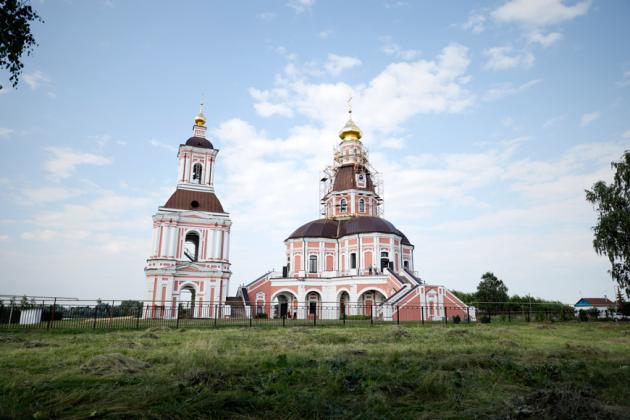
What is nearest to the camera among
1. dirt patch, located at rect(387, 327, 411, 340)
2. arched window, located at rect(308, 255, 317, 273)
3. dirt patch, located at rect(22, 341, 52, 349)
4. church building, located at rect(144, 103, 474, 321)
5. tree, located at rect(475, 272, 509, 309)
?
dirt patch, located at rect(22, 341, 52, 349)

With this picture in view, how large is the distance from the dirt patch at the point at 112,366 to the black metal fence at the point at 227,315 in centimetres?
1312

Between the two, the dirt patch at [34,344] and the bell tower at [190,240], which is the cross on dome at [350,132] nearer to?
the bell tower at [190,240]

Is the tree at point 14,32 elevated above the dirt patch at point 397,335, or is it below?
above

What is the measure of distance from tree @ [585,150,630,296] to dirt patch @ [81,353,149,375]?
2900 cm

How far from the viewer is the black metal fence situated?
2038 centimetres

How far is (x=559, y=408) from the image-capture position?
4867mm

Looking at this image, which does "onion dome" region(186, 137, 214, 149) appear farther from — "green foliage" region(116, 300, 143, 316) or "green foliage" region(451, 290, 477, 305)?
"green foliage" region(451, 290, 477, 305)

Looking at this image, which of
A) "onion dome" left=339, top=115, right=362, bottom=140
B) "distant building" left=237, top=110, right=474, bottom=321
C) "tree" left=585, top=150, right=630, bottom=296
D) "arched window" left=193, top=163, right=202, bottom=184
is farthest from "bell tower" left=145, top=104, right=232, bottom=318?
"tree" left=585, top=150, right=630, bottom=296

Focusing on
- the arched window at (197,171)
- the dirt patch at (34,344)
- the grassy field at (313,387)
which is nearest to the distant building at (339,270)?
the arched window at (197,171)

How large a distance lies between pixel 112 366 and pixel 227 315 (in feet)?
90.0

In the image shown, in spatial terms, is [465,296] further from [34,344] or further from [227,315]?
[34,344]

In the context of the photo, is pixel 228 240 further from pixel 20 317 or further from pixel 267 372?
pixel 267 372

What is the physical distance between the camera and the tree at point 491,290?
166 ft

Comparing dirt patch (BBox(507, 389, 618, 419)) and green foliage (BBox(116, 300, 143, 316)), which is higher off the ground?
green foliage (BBox(116, 300, 143, 316))
